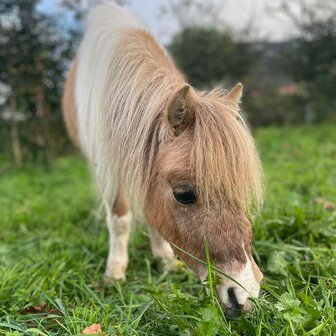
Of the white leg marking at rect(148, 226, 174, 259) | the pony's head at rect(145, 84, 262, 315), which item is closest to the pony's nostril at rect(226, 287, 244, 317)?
the pony's head at rect(145, 84, 262, 315)

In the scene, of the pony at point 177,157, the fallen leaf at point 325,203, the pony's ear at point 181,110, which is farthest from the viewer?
the fallen leaf at point 325,203

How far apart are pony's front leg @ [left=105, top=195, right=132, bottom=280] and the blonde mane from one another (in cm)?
24

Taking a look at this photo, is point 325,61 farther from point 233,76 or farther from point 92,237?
point 92,237

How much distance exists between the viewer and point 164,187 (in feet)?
7.00

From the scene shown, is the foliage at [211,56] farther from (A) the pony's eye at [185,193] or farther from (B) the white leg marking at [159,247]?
(A) the pony's eye at [185,193]

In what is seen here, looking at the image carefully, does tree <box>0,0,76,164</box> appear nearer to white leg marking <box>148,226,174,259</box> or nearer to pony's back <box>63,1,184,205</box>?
pony's back <box>63,1,184,205</box>

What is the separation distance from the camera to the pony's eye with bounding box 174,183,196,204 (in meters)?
1.99

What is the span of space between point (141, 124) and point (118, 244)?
3.81 feet

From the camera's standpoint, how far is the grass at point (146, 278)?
1.85 m

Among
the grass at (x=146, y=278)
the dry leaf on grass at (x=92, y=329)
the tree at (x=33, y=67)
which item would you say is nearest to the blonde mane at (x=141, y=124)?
the grass at (x=146, y=278)

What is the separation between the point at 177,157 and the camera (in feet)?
6.75

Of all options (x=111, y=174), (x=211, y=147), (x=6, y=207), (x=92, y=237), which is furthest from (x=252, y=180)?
(x=6, y=207)

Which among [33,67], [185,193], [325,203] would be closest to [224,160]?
[185,193]

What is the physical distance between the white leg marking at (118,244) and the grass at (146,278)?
86 millimetres
